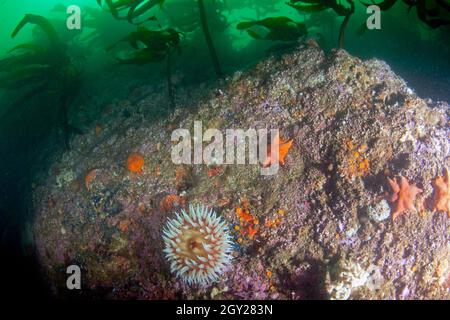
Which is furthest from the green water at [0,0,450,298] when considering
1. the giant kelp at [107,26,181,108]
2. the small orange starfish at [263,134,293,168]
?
the small orange starfish at [263,134,293,168]

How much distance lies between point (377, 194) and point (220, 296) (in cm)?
208

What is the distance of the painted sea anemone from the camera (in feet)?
10.8

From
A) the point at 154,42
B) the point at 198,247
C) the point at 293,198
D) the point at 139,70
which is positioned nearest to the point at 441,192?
Answer: the point at 293,198

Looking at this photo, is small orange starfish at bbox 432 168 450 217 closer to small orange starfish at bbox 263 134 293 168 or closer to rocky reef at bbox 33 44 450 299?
rocky reef at bbox 33 44 450 299

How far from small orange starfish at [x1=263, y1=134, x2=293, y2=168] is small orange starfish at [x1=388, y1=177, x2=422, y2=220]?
1156 mm

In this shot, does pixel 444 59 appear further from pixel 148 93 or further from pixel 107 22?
pixel 107 22

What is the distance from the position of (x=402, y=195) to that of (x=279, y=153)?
1.38m

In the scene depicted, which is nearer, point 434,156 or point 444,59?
point 434,156

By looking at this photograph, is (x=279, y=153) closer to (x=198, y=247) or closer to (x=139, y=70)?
(x=198, y=247)

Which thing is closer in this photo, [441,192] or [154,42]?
[441,192]

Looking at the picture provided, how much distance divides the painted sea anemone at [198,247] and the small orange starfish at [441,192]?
2.34 metres

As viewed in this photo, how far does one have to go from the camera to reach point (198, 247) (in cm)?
331

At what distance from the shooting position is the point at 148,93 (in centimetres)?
536

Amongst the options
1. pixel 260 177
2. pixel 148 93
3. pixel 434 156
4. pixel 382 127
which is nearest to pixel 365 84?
pixel 382 127
